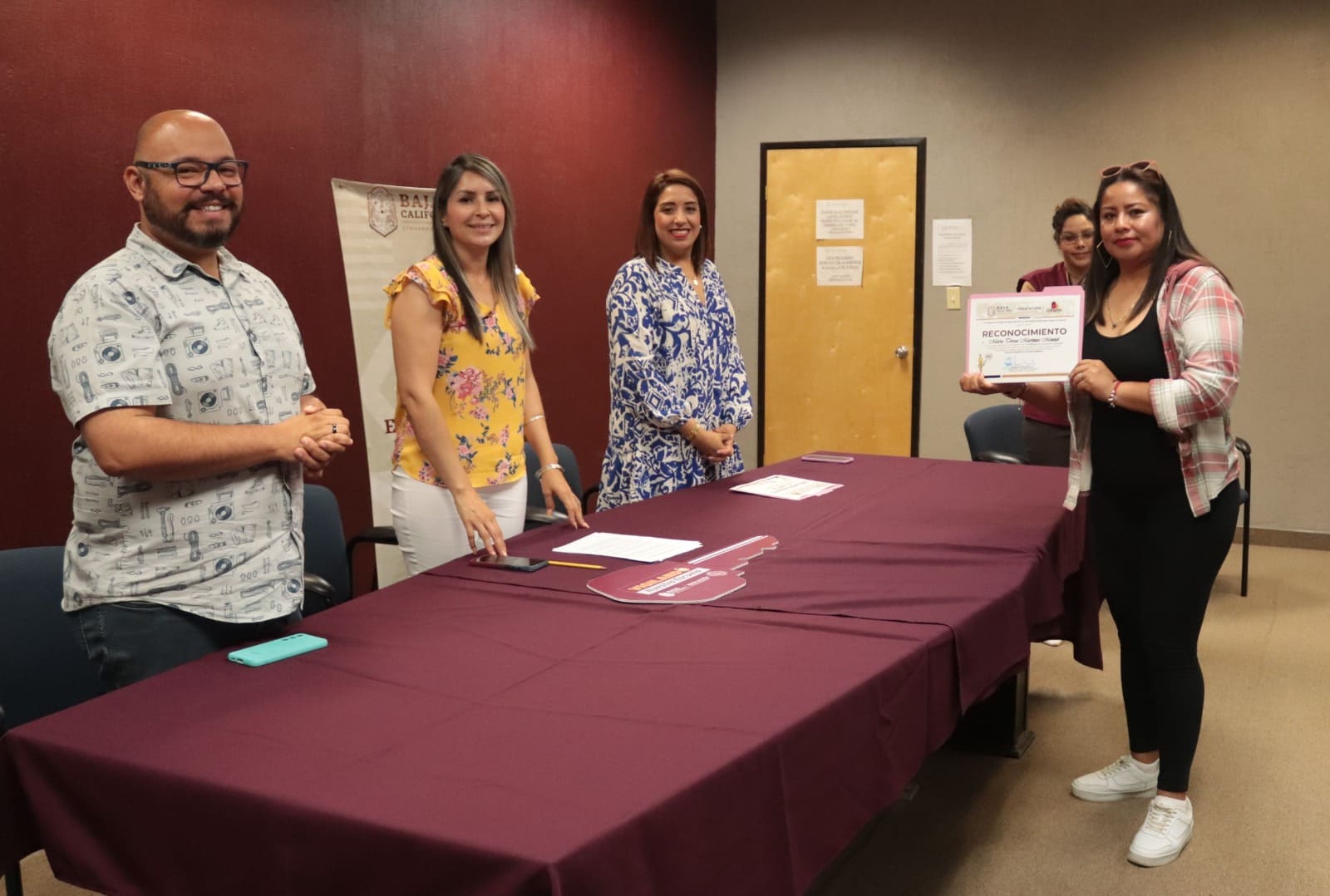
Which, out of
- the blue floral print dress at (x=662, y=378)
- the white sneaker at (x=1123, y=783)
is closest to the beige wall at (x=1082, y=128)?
the blue floral print dress at (x=662, y=378)

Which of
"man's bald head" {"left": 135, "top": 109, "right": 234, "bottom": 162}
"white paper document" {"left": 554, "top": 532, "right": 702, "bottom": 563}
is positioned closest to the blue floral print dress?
"white paper document" {"left": 554, "top": 532, "right": 702, "bottom": 563}

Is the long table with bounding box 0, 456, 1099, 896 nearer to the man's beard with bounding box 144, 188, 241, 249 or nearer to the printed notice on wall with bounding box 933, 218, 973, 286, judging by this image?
the man's beard with bounding box 144, 188, 241, 249

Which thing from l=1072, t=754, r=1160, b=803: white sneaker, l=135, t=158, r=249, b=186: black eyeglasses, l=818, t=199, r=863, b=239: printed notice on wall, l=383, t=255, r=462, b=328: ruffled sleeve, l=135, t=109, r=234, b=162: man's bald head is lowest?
l=1072, t=754, r=1160, b=803: white sneaker

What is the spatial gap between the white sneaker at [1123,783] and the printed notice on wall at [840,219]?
159 inches

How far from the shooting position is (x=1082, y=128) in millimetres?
5875

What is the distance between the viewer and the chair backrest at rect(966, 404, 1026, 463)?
14.4 feet

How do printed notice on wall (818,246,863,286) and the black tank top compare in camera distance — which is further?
printed notice on wall (818,246,863,286)

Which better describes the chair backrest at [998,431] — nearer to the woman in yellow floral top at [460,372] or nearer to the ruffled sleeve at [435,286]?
the woman in yellow floral top at [460,372]

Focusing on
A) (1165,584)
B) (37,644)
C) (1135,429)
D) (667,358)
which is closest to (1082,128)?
(667,358)

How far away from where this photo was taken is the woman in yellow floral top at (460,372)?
8.01 ft

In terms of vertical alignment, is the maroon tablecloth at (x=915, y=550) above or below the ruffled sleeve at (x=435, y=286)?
below

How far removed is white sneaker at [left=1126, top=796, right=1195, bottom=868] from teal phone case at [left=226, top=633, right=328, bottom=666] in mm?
1892

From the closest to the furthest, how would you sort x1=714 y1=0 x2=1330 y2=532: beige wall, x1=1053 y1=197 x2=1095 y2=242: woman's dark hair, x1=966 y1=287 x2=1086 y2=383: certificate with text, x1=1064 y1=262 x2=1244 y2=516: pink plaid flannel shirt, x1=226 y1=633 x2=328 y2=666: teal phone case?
x1=226 y1=633 x2=328 y2=666: teal phone case
x1=1064 y1=262 x2=1244 y2=516: pink plaid flannel shirt
x1=966 y1=287 x2=1086 y2=383: certificate with text
x1=1053 y1=197 x2=1095 y2=242: woman's dark hair
x1=714 y1=0 x2=1330 y2=532: beige wall

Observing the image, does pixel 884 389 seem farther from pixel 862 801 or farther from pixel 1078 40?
pixel 862 801
